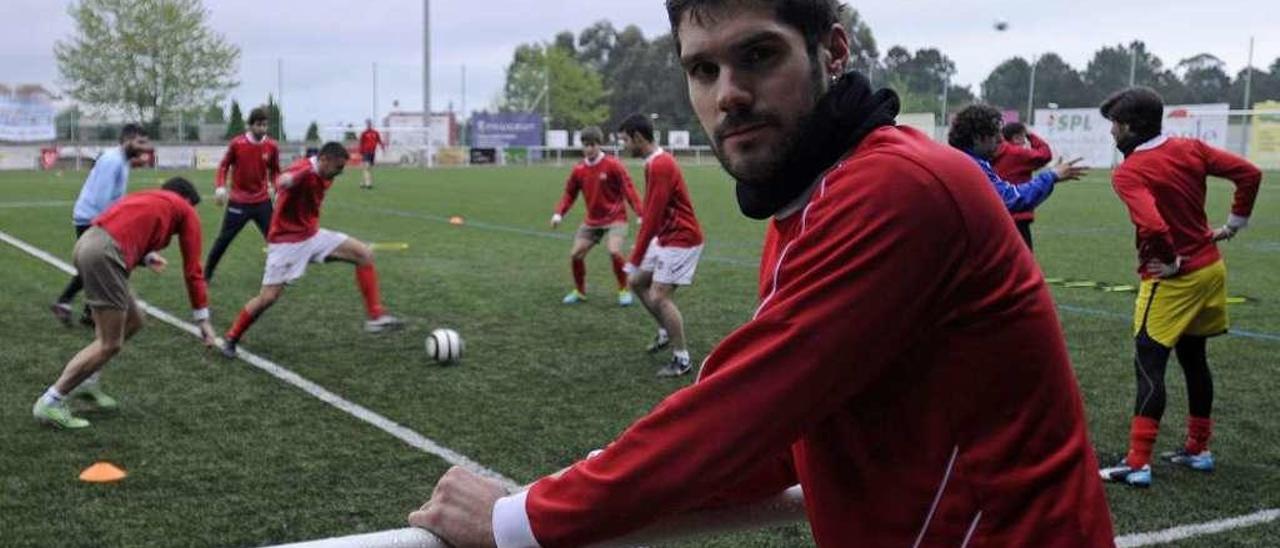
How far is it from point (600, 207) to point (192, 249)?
210 inches

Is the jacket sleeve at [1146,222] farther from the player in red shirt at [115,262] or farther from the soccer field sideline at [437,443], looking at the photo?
the player in red shirt at [115,262]

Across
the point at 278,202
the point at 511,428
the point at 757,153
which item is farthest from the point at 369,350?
the point at 757,153

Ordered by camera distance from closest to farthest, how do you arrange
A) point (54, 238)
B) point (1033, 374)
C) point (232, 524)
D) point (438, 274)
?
point (1033, 374) → point (232, 524) → point (438, 274) → point (54, 238)

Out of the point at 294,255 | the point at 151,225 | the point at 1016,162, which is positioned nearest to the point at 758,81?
the point at 151,225

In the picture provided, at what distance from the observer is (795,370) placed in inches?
54.4

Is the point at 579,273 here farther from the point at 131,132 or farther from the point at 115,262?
the point at 115,262

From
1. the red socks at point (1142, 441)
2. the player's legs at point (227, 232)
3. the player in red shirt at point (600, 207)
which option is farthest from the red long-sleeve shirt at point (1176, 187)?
the player's legs at point (227, 232)

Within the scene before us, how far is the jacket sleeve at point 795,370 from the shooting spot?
1.38 metres

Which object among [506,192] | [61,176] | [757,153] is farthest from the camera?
[61,176]

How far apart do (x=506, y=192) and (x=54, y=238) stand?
15621 millimetres

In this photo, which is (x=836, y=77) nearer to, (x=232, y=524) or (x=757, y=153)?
(x=757, y=153)

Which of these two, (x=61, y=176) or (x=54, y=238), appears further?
(x=61, y=176)

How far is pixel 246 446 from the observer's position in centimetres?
634

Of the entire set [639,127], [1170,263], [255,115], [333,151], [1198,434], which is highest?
[255,115]
